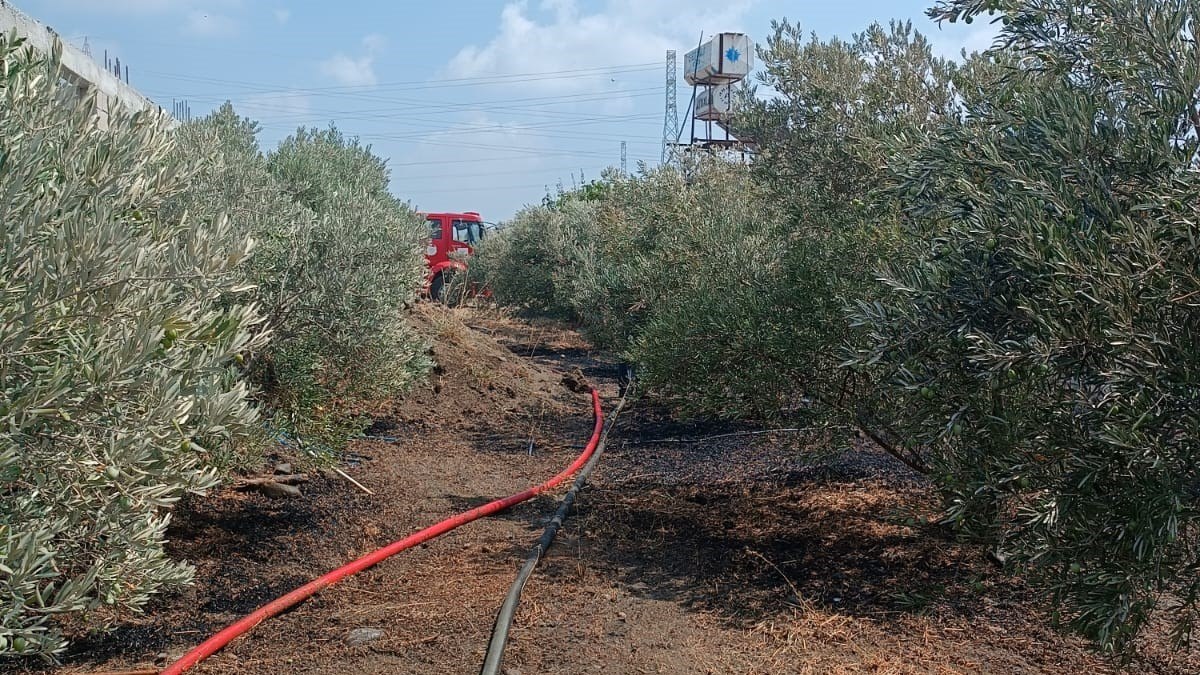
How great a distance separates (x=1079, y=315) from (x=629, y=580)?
374 cm

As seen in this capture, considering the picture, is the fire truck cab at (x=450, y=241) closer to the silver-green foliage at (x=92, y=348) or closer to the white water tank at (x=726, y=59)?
the white water tank at (x=726, y=59)

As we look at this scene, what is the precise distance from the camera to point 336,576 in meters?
6.42

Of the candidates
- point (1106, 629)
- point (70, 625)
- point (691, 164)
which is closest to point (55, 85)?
point (70, 625)

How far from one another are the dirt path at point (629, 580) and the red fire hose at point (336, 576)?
7 centimetres

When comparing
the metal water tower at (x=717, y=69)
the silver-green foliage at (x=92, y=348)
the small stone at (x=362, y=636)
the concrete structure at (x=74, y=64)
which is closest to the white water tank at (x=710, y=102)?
the metal water tower at (x=717, y=69)

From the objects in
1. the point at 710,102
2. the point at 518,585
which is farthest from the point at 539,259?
the point at 518,585

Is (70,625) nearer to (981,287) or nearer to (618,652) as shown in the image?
(618,652)

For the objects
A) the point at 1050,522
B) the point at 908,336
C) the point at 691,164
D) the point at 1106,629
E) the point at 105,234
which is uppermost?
the point at 691,164

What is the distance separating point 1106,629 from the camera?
331cm

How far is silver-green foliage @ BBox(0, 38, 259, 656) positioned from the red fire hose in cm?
137

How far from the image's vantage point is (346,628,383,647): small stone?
5340 mm

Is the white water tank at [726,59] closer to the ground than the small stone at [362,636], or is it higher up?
higher up

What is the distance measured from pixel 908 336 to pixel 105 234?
2.88m

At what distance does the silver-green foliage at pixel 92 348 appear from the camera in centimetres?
286
